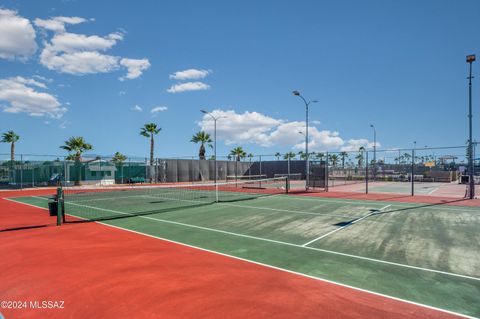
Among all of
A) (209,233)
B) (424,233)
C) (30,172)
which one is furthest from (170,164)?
(424,233)

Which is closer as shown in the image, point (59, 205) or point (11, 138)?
point (59, 205)

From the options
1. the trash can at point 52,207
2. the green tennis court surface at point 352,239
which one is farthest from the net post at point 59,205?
the green tennis court surface at point 352,239

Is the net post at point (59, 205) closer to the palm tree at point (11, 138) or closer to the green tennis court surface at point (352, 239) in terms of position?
the green tennis court surface at point (352, 239)

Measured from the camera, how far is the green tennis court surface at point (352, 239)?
6.43 m

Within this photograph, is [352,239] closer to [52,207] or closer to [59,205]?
[59,205]

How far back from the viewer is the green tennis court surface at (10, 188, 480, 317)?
21.1 ft

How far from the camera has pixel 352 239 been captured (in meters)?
10.0

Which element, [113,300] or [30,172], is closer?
[113,300]

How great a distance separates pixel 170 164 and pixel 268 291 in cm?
4263

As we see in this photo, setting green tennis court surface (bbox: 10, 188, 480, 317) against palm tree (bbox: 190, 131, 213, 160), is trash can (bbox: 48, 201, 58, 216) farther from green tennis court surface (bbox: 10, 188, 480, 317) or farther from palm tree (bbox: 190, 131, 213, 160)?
palm tree (bbox: 190, 131, 213, 160)

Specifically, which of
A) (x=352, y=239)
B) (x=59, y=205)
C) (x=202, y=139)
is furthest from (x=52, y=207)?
(x=202, y=139)

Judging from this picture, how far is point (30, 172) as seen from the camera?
130 feet

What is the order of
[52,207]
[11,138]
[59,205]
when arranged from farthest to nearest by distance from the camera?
[11,138] → [52,207] → [59,205]

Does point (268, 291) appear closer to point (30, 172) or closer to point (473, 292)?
point (473, 292)
